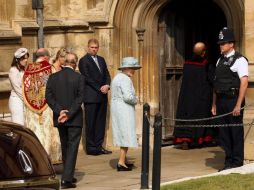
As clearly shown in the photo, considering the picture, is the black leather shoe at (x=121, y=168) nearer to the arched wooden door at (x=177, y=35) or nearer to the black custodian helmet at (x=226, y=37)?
the black custodian helmet at (x=226, y=37)

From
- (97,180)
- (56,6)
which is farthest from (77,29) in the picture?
(97,180)

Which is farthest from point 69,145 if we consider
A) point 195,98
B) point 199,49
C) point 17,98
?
point 195,98

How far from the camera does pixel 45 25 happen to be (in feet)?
45.9

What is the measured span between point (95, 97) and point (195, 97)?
179cm

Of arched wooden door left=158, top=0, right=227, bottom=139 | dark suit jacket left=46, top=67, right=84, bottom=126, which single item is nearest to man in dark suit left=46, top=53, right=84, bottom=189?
dark suit jacket left=46, top=67, right=84, bottom=126

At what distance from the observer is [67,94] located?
10.2 m

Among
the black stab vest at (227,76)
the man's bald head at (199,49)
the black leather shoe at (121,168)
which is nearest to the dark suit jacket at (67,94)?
the black leather shoe at (121,168)

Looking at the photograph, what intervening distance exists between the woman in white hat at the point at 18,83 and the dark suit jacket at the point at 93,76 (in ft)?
9.13

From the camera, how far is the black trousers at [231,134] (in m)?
11.0

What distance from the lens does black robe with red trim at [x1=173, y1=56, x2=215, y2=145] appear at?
14234 mm

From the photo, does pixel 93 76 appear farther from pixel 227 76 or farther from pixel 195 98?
pixel 227 76

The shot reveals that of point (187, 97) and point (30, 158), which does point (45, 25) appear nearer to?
point (187, 97)

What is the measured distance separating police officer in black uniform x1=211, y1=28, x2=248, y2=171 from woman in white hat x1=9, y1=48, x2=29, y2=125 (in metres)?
2.62

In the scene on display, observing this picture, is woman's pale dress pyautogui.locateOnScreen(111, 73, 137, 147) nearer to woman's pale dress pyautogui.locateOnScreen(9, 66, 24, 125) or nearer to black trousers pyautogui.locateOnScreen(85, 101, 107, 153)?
woman's pale dress pyautogui.locateOnScreen(9, 66, 24, 125)
